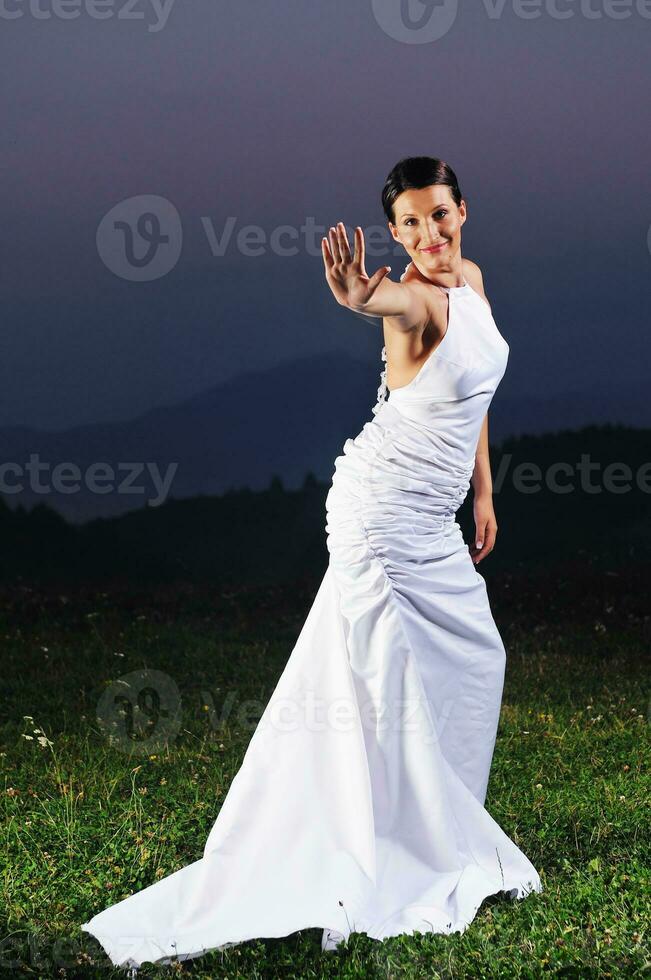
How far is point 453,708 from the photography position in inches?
165

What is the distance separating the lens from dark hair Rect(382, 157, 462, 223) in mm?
3994

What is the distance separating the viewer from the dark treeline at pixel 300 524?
12516mm

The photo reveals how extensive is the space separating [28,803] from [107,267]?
8300 mm

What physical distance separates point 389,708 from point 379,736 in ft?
0.34

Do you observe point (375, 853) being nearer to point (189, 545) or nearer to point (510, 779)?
point (510, 779)

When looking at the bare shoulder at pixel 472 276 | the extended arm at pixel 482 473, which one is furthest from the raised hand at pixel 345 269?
the extended arm at pixel 482 473

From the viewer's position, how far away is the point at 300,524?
12984 mm

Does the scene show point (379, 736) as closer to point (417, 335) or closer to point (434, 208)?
point (417, 335)

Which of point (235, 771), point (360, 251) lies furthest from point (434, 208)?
point (235, 771)

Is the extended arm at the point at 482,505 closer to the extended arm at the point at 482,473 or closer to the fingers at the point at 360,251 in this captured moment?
the extended arm at the point at 482,473

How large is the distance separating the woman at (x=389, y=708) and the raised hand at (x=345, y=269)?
0.43 meters

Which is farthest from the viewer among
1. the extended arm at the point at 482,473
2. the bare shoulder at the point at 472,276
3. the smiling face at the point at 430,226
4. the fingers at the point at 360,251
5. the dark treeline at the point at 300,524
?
the dark treeline at the point at 300,524

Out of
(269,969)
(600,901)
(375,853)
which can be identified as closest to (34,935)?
(269,969)

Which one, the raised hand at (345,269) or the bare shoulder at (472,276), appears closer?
the raised hand at (345,269)
